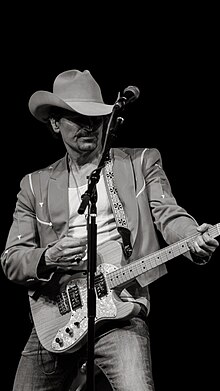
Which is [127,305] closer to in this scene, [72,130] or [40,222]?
[40,222]

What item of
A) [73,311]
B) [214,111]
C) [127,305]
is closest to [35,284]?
[73,311]

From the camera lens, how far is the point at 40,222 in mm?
3506

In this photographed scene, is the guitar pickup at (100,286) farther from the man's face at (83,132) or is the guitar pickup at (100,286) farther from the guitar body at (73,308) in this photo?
the man's face at (83,132)

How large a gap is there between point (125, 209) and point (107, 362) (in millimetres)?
696

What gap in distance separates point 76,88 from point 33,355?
1304 millimetres

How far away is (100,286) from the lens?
316 cm

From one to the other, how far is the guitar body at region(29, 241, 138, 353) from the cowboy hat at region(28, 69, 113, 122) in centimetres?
73

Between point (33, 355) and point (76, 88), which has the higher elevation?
point (76, 88)

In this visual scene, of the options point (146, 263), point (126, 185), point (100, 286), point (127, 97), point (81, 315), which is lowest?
point (81, 315)

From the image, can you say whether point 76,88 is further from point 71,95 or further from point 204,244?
point 204,244

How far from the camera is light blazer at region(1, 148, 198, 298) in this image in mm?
3180

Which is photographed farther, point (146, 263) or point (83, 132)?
point (83, 132)

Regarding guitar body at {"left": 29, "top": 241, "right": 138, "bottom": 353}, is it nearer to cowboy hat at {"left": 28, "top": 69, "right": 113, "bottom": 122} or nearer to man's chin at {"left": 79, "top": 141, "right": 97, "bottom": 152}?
man's chin at {"left": 79, "top": 141, "right": 97, "bottom": 152}

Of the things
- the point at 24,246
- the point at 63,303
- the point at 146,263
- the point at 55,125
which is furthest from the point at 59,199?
the point at 146,263
